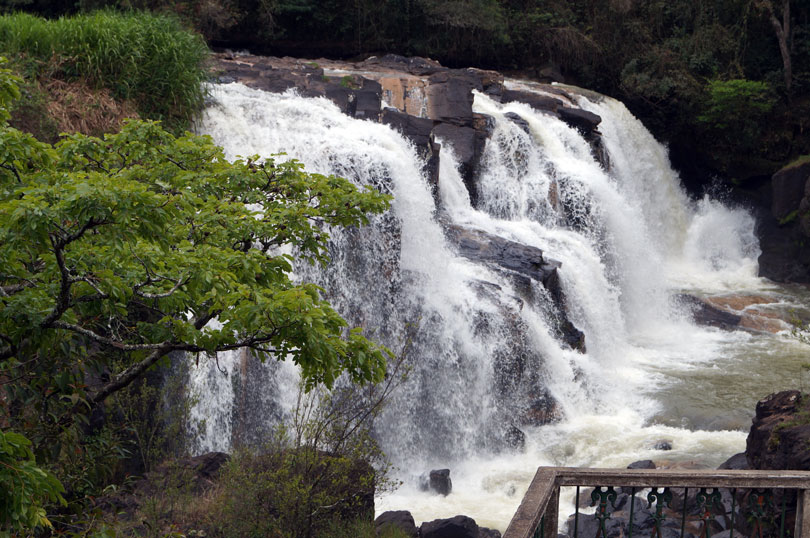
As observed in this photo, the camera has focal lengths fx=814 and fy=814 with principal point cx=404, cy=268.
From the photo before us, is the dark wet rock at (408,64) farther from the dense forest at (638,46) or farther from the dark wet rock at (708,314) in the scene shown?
the dark wet rock at (708,314)

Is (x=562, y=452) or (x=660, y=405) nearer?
(x=562, y=452)

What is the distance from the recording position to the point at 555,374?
1276 cm

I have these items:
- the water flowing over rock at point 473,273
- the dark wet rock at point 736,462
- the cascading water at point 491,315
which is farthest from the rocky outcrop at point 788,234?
the dark wet rock at point 736,462

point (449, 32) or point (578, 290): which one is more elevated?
point (449, 32)

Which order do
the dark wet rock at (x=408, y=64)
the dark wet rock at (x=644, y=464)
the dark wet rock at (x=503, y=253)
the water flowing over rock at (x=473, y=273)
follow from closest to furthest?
the dark wet rock at (x=644, y=464)
the water flowing over rock at (x=473, y=273)
the dark wet rock at (x=503, y=253)
the dark wet rock at (x=408, y=64)

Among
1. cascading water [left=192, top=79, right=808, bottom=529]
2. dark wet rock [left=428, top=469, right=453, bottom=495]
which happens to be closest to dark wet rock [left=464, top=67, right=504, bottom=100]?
cascading water [left=192, top=79, right=808, bottom=529]

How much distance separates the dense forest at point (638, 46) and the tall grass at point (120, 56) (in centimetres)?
895

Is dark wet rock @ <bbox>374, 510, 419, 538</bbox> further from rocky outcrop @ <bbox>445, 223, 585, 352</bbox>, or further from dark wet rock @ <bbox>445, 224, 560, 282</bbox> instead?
dark wet rock @ <bbox>445, 224, 560, 282</bbox>

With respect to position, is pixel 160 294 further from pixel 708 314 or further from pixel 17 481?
pixel 708 314

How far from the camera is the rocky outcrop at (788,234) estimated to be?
20.7 m

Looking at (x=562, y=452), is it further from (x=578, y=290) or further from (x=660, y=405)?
→ (x=578, y=290)

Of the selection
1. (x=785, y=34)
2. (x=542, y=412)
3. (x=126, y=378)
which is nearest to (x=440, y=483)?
(x=542, y=412)

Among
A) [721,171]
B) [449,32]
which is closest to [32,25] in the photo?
[449,32]

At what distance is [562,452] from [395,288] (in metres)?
3.41
